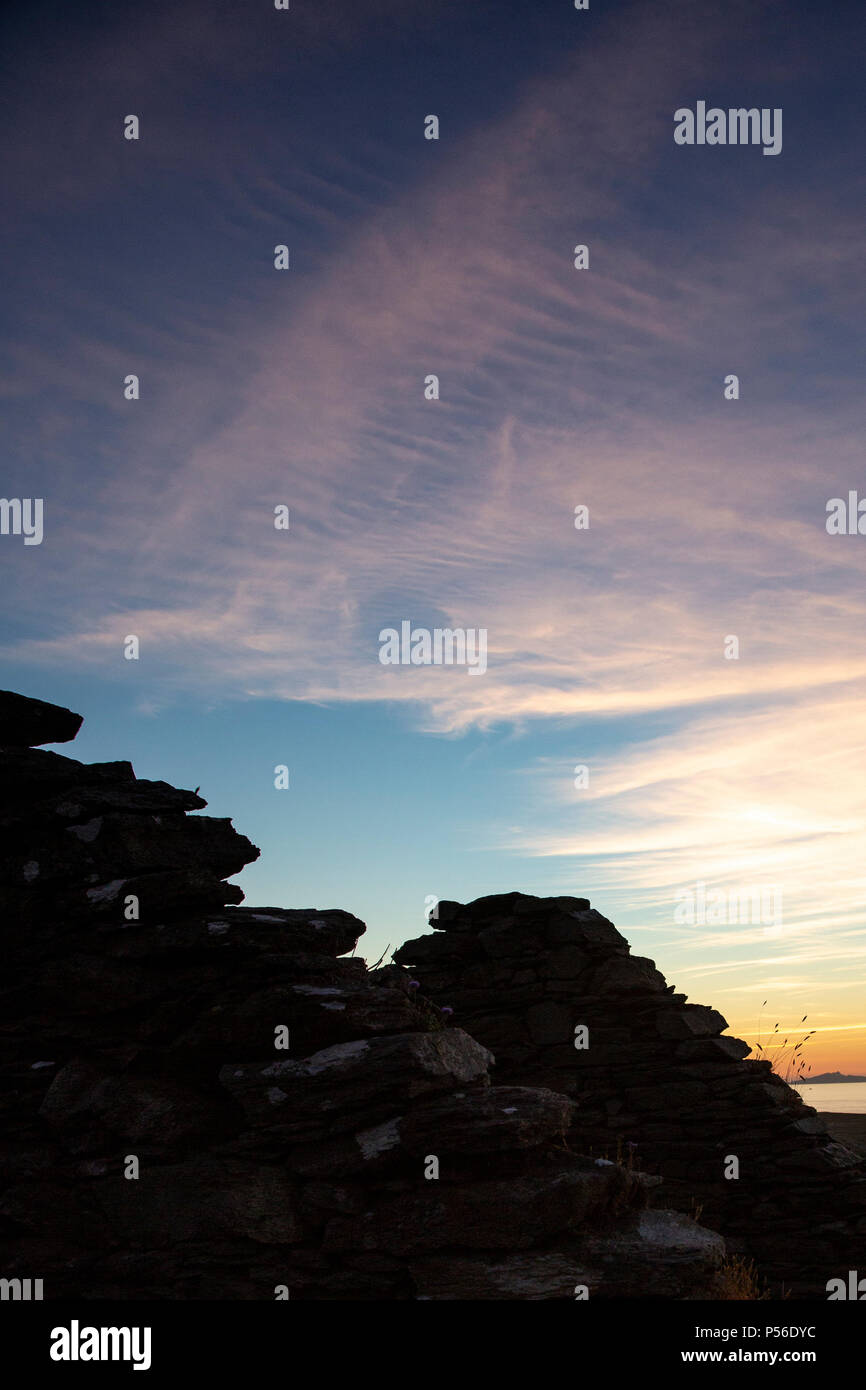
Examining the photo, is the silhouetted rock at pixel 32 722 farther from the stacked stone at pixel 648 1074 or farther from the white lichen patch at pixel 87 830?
the stacked stone at pixel 648 1074

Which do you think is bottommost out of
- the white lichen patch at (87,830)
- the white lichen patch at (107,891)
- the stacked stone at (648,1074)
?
the stacked stone at (648,1074)

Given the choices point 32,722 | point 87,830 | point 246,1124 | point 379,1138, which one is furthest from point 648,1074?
point 32,722

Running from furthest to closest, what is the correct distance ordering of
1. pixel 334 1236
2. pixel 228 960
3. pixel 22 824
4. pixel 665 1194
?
pixel 665 1194, pixel 22 824, pixel 228 960, pixel 334 1236

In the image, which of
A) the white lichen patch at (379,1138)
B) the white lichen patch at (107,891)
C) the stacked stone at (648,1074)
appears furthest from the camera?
the stacked stone at (648,1074)

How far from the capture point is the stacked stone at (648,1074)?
10.9 m

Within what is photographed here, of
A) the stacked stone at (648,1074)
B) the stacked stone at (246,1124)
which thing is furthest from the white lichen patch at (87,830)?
the stacked stone at (648,1074)

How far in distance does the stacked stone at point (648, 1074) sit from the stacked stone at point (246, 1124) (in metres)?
4.33

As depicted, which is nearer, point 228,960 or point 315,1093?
point 315,1093

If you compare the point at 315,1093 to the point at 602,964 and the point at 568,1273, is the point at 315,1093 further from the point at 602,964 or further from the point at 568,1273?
the point at 602,964

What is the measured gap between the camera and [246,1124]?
7.49 meters

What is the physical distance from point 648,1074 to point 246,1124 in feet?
21.9
